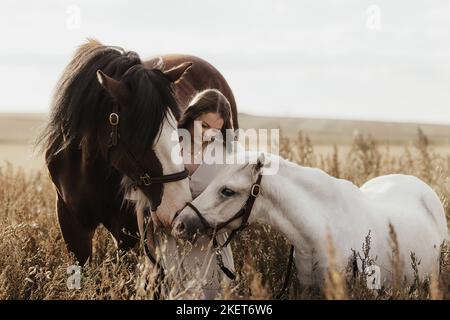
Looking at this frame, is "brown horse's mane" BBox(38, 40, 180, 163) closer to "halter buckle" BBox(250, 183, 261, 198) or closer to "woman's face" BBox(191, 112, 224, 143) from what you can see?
"woman's face" BBox(191, 112, 224, 143)

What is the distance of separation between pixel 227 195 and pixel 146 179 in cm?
52

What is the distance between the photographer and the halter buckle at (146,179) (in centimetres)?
352

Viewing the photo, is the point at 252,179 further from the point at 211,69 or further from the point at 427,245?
the point at 211,69

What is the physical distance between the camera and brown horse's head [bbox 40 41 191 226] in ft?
11.5

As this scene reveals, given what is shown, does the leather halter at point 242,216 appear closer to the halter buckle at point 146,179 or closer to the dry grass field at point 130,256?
the dry grass field at point 130,256

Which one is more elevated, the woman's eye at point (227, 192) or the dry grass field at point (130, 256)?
the woman's eye at point (227, 192)

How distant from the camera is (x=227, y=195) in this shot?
12.0ft

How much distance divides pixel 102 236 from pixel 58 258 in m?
0.64

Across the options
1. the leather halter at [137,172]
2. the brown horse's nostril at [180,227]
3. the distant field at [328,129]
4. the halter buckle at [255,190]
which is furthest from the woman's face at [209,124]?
the distant field at [328,129]

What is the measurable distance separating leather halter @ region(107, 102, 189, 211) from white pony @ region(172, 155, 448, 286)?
22cm

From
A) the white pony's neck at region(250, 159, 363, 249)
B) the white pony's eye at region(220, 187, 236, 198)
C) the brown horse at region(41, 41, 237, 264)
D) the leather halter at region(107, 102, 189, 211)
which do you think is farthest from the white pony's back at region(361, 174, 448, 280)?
the brown horse at region(41, 41, 237, 264)

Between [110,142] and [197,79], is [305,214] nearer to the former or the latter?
[110,142]

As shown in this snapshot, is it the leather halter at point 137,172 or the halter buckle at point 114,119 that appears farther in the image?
the halter buckle at point 114,119

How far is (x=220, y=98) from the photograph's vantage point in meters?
3.98
